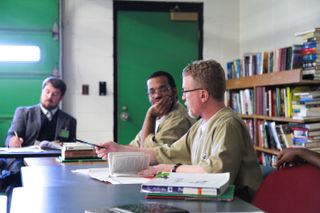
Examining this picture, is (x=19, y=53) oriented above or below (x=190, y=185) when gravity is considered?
above

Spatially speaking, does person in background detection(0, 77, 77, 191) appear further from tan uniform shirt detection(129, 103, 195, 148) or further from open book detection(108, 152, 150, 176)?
open book detection(108, 152, 150, 176)

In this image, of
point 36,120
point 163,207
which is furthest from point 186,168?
point 36,120

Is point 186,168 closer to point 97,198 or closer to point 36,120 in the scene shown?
point 97,198

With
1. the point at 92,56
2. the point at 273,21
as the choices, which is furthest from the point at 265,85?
the point at 92,56

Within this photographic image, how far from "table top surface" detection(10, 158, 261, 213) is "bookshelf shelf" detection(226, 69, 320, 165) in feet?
7.31

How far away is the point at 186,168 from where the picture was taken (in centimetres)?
199

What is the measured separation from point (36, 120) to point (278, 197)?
287cm

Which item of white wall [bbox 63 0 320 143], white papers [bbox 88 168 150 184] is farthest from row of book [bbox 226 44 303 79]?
white papers [bbox 88 168 150 184]

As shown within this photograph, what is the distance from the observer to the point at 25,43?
503cm

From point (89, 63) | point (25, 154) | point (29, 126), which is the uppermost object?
point (89, 63)

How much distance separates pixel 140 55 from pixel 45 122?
1.67 m

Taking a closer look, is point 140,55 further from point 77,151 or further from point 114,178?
point 114,178

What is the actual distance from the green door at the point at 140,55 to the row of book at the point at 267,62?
0.66 m

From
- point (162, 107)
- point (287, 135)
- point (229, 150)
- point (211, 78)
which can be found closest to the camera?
point (229, 150)
